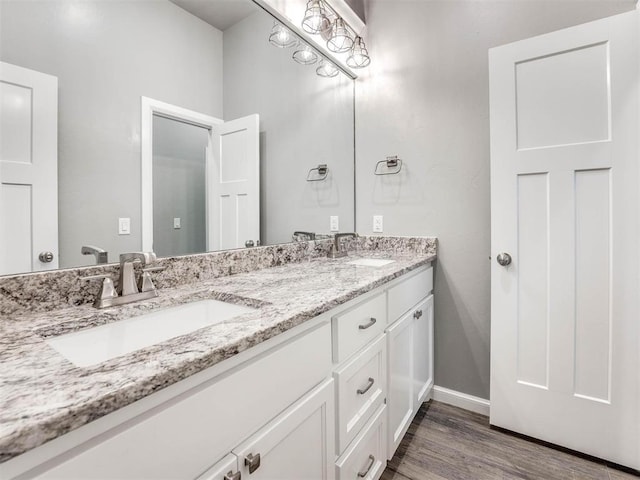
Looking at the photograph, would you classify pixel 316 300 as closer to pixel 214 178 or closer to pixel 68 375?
pixel 68 375

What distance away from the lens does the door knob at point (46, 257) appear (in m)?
0.89

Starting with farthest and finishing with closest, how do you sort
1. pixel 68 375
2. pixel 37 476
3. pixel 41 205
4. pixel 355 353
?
pixel 355 353 → pixel 41 205 → pixel 68 375 → pixel 37 476

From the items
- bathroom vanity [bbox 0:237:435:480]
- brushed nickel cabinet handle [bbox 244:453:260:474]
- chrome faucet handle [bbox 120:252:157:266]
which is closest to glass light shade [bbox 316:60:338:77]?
bathroom vanity [bbox 0:237:435:480]

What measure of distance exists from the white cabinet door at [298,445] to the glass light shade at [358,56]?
78.8 inches

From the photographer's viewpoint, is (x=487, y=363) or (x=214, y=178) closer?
(x=214, y=178)

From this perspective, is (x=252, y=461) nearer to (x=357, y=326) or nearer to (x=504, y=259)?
(x=357, y=326)

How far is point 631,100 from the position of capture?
4.55ft

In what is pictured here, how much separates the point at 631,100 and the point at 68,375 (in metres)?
2.11

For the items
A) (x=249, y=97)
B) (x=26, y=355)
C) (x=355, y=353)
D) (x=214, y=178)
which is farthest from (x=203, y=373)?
(x=249, y=97)

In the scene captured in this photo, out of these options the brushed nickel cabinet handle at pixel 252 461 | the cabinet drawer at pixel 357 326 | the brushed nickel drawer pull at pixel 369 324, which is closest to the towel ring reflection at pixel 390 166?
the cabinet drawer at pixel 357 326

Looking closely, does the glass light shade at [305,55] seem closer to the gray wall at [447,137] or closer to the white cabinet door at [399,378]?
the gray wall at [447,137]

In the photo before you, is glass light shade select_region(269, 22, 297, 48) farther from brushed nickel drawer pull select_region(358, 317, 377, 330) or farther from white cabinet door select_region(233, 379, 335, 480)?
white cabinet door select_region(233, 379, 335, 480)

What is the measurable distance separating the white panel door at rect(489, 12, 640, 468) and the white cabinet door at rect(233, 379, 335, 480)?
1.20 meters

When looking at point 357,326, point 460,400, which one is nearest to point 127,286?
point 357,326
